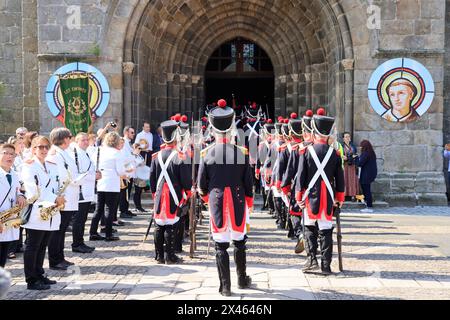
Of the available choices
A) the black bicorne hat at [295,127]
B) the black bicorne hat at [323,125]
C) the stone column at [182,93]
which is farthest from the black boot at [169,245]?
the stone column at [182,93]

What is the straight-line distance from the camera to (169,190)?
7.36 m

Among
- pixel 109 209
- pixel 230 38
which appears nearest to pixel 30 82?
pixel 230 38

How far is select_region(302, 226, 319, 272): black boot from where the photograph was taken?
6.84m

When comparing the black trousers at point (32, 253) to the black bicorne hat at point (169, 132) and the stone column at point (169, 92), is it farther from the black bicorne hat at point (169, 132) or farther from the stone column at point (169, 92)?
the stone column at point (169, 92)

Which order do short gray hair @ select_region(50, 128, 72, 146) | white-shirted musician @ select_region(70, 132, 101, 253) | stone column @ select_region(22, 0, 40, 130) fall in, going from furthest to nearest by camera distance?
stone column @ select_region(22, 0, 40, 130)
white-shirted musician @ select_region(70, 132, 101, 253)
short gray hair @ select_region(50, 128, 72, 146)

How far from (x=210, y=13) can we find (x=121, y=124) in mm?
4468

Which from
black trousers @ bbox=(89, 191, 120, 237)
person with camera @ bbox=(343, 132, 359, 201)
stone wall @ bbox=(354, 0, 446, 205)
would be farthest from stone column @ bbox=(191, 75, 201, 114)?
black trousers @ bbox=(89, 191, 120, 237)

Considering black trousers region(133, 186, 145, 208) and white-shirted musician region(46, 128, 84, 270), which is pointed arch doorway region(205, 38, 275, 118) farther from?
white-shirted musician region(46, 128, 84, 270)

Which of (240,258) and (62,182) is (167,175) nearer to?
(62,182)

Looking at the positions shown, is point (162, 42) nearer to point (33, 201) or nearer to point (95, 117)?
point (95, 117)

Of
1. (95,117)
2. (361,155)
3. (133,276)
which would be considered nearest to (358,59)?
(361,155)

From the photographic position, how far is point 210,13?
620 inches

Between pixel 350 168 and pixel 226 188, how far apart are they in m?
7.01

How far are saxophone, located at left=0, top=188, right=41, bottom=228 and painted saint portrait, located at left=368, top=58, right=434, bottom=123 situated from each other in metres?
8.88
